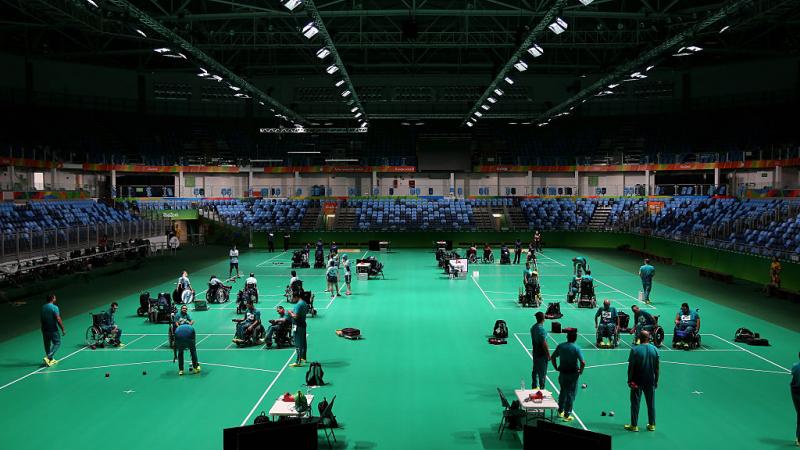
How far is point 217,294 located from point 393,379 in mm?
12747

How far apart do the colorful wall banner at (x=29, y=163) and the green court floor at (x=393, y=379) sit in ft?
69.1

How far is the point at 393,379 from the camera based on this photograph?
15.3 meters

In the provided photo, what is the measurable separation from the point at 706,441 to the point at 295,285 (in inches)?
598

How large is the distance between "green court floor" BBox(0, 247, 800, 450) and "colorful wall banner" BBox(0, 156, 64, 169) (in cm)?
2106

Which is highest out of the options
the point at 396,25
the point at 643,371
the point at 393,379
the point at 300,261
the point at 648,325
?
the point at 396,25

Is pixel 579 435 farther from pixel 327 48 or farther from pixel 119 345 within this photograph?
pixel 327 48

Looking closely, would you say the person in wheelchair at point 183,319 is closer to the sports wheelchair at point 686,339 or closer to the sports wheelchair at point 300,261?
the sports wheelchair at point 686,339

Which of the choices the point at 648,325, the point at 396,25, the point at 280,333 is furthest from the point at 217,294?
the point at 396,25

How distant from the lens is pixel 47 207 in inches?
1582

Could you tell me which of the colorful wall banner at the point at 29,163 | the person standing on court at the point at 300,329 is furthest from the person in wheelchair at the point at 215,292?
the colorful wall banner at the point at 29,163

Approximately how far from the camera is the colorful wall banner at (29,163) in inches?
1676

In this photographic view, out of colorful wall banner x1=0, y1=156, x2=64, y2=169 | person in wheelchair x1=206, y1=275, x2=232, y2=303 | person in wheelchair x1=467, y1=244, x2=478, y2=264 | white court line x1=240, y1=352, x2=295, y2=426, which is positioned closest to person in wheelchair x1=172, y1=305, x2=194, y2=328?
white court line x1=240, y1=352, x2=295, y2=426

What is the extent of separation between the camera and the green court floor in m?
11.9

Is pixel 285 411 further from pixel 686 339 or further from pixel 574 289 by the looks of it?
pixel 574 289
